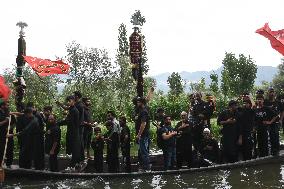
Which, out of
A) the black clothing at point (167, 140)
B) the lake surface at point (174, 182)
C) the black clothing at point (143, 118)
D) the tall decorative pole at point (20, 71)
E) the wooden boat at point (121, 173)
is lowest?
the lake surface at point (174, 182)

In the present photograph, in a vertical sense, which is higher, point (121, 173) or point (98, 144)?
point (98, 144)

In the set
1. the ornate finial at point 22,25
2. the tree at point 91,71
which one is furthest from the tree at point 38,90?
the ornate finial at point 22,25

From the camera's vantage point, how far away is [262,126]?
1202 centimetres

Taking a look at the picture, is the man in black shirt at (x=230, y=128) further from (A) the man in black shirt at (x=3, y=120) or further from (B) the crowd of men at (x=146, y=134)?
(A) the man in black shirt at (x=3, y=120)

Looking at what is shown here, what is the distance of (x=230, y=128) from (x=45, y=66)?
576 cm

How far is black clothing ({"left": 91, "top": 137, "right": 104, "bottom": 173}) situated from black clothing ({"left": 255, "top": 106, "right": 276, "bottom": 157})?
4514 millimetres

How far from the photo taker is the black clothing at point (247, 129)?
11.5 metres

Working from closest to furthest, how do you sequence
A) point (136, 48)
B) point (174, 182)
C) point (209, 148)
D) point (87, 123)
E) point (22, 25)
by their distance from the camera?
point (174, 182) < point (87, 123) < point (209, 148) < point (136, 48) < point (22, 25)

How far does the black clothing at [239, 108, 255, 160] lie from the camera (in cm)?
1154

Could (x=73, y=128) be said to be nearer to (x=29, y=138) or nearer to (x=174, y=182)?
(x=29, y=138)

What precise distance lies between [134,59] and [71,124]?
3772 mm

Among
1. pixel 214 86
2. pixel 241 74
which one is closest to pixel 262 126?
pixel 214 86

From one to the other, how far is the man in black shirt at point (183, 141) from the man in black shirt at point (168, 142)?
0.28 m

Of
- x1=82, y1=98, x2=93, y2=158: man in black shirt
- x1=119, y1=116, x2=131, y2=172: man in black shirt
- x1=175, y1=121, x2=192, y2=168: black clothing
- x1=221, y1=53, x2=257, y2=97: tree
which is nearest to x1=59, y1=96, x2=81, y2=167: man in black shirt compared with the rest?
x1=82, y1=98, x2=93, y2=158: man in black shirt
